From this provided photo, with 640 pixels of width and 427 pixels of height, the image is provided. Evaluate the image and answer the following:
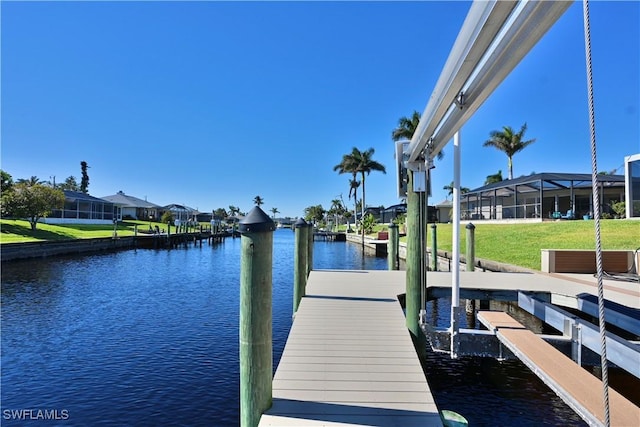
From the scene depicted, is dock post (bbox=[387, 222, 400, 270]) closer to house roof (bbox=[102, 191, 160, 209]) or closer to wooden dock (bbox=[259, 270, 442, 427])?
wooden dock (bbox=[259, 270, 442, 427])

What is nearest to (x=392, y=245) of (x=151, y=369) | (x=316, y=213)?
(x=151, y=369)

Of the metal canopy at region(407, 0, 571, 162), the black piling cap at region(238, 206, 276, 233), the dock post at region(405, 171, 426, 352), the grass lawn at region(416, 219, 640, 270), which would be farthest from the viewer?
the grass lawn at region(416, 219, 640, 270)

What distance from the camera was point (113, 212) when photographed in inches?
2304

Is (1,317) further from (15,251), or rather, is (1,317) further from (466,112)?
(15,251)

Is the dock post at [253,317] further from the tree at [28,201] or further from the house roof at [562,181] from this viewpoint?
the tree at [28,201]

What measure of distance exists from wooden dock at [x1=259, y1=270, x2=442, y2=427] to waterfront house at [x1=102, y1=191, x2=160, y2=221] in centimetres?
6278

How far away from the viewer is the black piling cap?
3092 mm

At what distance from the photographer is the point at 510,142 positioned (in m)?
43.3

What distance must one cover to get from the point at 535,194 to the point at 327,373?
109ft

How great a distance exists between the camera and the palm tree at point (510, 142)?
142ft

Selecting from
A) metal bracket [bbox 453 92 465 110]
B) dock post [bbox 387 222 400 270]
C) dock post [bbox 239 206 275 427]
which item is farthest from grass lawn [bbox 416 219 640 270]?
dock post [bbox 239 206 275 427]

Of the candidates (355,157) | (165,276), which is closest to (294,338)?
(165,276)

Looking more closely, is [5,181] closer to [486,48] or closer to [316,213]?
[486,48]

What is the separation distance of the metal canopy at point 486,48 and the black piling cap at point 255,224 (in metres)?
1.81
